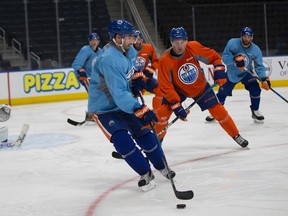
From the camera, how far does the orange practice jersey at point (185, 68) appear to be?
404cm

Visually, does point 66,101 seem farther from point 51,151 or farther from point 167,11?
point 51,151

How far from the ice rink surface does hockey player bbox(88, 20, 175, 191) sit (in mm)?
191

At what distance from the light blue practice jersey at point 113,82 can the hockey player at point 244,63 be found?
2409mm

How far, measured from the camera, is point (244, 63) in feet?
17.8

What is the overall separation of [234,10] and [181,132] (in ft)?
21.4

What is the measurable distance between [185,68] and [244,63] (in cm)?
145

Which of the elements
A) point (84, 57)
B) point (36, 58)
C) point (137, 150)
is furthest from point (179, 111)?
point (36, 58)

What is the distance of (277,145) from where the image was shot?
4.40 meters

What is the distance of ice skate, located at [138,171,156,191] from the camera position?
313 cm

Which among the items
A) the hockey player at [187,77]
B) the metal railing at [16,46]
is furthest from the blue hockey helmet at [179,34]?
the metal railing at [16,46]

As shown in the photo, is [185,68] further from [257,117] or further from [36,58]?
[36,58]

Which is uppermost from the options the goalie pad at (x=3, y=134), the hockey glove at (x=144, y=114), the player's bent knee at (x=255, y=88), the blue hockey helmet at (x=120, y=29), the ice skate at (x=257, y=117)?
the blue hockey helmet at (x=120, y=29)

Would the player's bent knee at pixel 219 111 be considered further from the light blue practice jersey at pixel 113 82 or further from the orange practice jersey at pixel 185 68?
the light blue practice jersey at pixel 113 82

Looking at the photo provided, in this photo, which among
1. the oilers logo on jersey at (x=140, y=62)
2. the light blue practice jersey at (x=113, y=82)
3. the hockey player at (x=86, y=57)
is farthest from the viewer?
the hockey player at (x=86, y=57)
